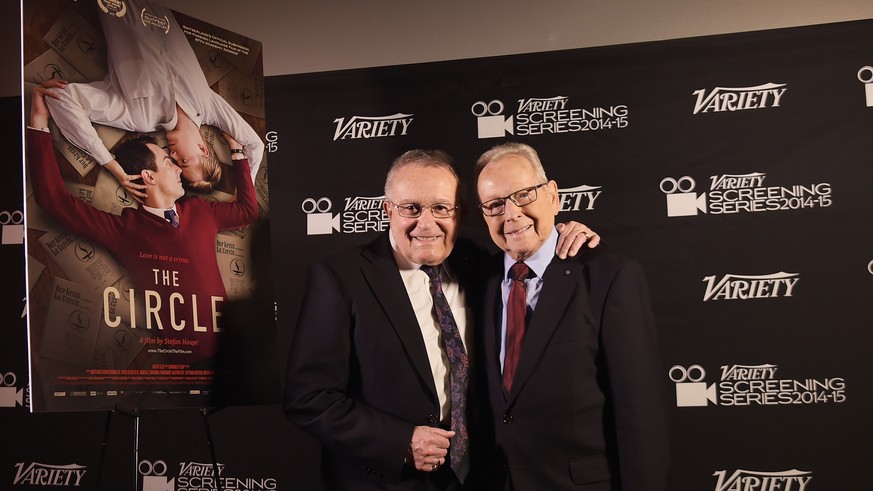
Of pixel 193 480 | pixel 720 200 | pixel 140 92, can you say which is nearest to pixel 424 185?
pixel 140 92

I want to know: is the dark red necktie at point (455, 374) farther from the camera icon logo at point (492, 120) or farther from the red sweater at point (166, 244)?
the camera icon logo at point (492, 120)

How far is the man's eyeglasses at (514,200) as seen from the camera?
2.97 metres

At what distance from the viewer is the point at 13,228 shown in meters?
4.76

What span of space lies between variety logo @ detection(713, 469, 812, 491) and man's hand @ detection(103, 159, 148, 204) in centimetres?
297

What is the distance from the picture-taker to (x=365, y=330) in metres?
2.98

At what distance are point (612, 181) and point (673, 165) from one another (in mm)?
315

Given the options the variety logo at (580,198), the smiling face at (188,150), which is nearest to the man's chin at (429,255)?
the smiling face at (188,150)

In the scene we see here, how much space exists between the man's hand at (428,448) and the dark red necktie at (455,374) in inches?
1.8

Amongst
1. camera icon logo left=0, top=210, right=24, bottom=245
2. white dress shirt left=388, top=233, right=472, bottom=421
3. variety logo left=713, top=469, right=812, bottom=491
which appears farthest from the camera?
camera icon logo left=0, top=210, right=24, bottom=245

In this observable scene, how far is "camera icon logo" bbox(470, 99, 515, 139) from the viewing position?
4410 mm

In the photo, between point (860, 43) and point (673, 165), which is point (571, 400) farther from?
point (860, 43)

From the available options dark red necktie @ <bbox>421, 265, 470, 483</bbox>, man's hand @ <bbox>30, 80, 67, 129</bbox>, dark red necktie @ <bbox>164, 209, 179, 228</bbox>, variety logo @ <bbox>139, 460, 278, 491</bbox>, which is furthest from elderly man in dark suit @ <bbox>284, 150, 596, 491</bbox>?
variety logo @ <bbox>139, 460, 278, 491</bbox>

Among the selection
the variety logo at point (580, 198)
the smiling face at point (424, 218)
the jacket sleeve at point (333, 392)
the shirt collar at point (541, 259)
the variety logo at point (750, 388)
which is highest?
the variety logo at point (580, 198)

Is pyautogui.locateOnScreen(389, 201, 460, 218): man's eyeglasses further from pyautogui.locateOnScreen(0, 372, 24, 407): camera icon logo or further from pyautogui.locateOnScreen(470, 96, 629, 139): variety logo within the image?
pyautogui.locateOnScreen(0, 372, 24, 407): camera icon logo
